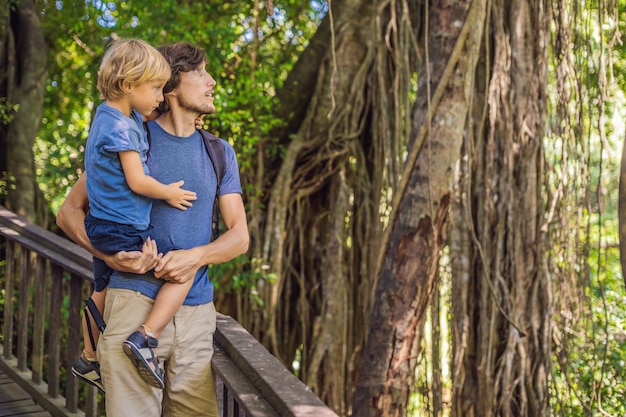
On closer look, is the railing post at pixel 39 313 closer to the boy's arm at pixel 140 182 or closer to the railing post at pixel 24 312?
the railing post at pixel 24 312

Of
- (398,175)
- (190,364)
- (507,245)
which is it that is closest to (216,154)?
(190,364)

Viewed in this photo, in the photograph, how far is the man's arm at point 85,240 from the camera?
5.93ft

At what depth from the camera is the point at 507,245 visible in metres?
4.65

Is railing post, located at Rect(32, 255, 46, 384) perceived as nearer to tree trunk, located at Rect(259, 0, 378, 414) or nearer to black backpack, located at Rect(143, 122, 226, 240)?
black backpack, located at Rect(143, 122, 226, 240)

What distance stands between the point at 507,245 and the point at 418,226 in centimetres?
135

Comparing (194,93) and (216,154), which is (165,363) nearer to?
(216,154)

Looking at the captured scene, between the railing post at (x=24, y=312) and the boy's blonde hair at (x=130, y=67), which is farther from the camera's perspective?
the railing post at (x=24, y=312)

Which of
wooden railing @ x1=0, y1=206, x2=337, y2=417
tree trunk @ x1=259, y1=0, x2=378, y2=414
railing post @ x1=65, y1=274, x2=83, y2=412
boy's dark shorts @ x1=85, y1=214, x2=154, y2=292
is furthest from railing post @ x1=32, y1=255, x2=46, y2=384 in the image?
tree trunk @ x1=259, y1=0, x2=378, y2=414

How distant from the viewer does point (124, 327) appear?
1818 mm

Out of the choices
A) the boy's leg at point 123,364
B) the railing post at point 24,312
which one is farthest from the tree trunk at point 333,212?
the boy's leg at point 123,364

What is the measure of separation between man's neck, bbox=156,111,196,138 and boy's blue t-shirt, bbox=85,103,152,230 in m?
0.10

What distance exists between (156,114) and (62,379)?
13.5 feet

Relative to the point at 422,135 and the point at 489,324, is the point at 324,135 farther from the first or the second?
the point at 422,135

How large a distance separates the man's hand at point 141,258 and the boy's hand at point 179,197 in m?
0.10
